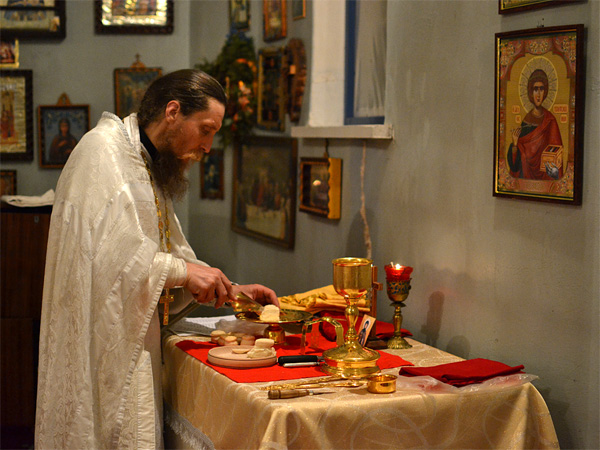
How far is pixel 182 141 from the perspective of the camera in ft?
9.88

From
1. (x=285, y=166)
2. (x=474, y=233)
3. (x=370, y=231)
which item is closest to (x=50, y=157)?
(x=285, y=166)

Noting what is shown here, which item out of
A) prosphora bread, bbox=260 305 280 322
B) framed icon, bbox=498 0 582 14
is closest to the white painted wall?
framed icon, bbox=498 0 582 14

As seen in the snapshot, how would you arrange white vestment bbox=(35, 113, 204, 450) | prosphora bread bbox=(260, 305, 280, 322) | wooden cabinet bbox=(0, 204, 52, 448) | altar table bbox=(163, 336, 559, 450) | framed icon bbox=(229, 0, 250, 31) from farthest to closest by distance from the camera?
framed icon bbox=(229, 0, 250, 31)
wooden cabinet bbox=(0, 204, 52, 448)
prosphora bread bbox=(260, 305, 280, 322)
white vestment bbox=(35, 113, 204, 450)
altar table bbox=(163, 336, 559, 450)

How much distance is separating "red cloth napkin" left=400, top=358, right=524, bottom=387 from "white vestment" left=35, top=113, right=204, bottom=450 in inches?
33.9

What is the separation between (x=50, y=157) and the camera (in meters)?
6.27

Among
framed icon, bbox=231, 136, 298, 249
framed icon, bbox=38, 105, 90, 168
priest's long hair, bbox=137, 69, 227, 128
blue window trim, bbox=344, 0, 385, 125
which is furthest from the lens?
framed icon, bbox=38, 105, 90, 168

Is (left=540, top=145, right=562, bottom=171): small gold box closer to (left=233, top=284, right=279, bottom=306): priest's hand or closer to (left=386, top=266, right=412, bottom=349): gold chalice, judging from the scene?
(left=386, top=266, right=412, bottom=349): gold chalice

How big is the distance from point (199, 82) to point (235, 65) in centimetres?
231

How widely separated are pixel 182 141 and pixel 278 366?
100cm

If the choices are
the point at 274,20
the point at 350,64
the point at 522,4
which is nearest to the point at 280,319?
the point at 522,4

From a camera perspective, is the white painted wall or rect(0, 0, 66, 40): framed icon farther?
rect(0, 0, 66, 40): framed icon

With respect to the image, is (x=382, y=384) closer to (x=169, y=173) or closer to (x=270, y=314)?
(x=270, y=314)

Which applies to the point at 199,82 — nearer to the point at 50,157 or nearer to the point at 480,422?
the point at 480,422

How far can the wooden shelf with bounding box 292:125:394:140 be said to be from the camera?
3.37m
